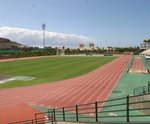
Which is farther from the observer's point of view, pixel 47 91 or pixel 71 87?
pixel 71 87

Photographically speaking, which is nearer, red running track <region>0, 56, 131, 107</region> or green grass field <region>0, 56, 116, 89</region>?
red running track <region>0, 56, 131, 107</region>

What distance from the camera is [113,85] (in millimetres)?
30141

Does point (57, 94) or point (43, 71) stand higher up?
point (43, 71)

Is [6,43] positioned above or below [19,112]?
above

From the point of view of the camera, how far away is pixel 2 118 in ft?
59.8

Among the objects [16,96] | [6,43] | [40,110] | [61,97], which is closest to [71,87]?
[61,97]

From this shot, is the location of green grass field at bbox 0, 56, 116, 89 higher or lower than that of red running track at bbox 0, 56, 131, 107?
higher

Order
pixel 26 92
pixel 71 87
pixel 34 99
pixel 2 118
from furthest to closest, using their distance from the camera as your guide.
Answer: pixel 71 87 → pixel 26 92 → pixel 34 99 → pixel 2 118

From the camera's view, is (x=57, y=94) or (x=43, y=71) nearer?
(x=57, y=94)

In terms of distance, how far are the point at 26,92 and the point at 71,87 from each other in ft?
18.2

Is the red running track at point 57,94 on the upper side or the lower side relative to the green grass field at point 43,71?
lower

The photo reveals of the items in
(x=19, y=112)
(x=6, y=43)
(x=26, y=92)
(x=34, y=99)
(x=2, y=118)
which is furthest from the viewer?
(x=6, y=43)

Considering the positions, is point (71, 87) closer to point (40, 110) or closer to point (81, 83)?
point (81, 83)

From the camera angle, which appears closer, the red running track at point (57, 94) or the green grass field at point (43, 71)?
the red running track at point (57, 94)
